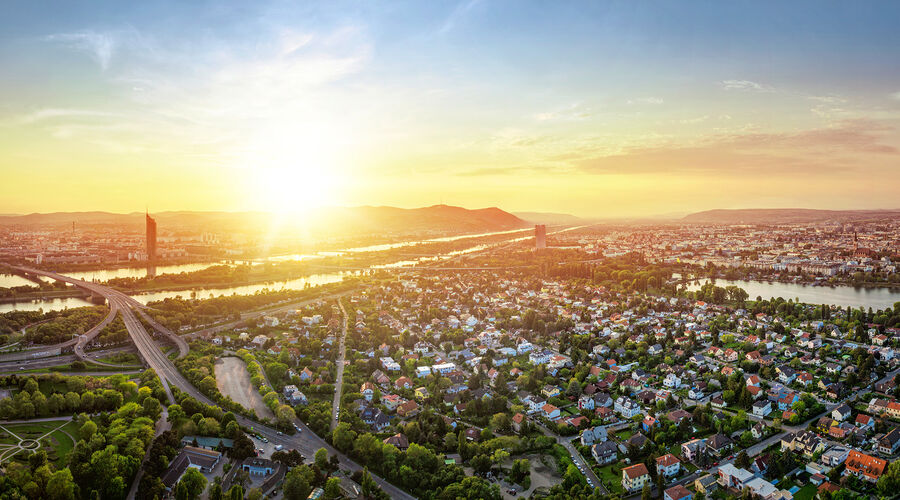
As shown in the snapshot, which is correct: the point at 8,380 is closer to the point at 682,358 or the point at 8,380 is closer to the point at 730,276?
the point at 682,358

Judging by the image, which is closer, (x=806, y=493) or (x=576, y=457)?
(x=806, y=493)

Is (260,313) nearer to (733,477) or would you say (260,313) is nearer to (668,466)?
(668,466)

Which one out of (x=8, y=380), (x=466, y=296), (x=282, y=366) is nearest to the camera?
(x=8, y=380)

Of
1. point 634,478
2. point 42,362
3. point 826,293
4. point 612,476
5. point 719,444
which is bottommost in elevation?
point 612,476

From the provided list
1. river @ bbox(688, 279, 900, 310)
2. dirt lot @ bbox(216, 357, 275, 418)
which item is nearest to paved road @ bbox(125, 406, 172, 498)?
dirt lot @ bbox(216, 357, 275, 418)

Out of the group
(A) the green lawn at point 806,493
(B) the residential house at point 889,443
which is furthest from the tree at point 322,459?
(B) the residential house at point 889,443

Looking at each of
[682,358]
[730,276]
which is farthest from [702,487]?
[730,276]

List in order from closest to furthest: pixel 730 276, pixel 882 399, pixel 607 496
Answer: pixel 607 496 → pixel 882 399 → pixel 730 276

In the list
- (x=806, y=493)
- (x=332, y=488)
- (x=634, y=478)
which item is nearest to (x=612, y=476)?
(x=634, y=478)
